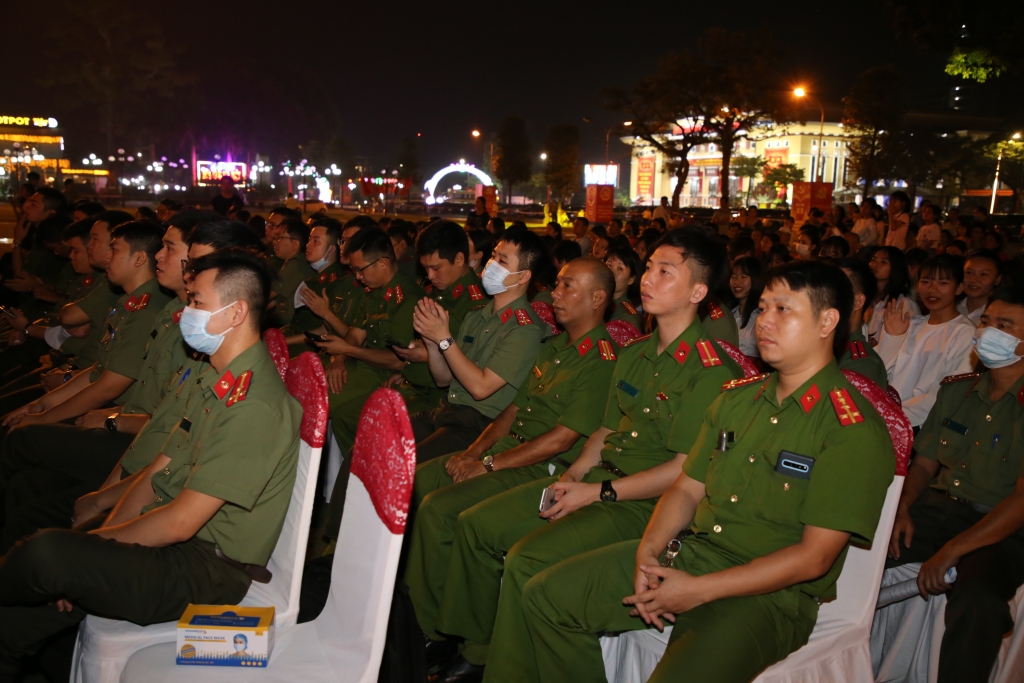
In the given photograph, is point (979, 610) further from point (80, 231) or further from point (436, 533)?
point (80, 231)

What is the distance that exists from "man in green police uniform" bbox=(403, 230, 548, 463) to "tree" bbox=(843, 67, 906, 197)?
27.8 m

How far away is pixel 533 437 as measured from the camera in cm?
352

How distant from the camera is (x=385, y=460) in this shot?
6.55ft

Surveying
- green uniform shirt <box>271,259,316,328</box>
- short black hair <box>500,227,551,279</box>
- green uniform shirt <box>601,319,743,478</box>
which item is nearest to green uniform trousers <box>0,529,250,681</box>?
green uniform shirt <box>601,319,743,478</box>

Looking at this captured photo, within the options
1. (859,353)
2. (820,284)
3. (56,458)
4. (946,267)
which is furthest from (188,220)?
(946,267)

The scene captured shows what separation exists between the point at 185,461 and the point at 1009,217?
23.8m

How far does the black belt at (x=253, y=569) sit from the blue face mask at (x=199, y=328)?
0.64 metres

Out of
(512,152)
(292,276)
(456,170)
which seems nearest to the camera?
(292,276)

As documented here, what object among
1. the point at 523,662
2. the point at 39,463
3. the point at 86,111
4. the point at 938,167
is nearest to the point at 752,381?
the point at 523,662

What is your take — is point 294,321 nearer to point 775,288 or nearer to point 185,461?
point 185,461

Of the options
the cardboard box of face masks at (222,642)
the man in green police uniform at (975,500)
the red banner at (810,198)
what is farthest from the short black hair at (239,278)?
the red banner at (810,198)

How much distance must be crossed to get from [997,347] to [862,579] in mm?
1187

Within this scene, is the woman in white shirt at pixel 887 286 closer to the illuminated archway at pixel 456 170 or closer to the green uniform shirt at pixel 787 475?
the green uniform shirt at pixel 787 475

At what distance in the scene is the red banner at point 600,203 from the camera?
61.3 ft
